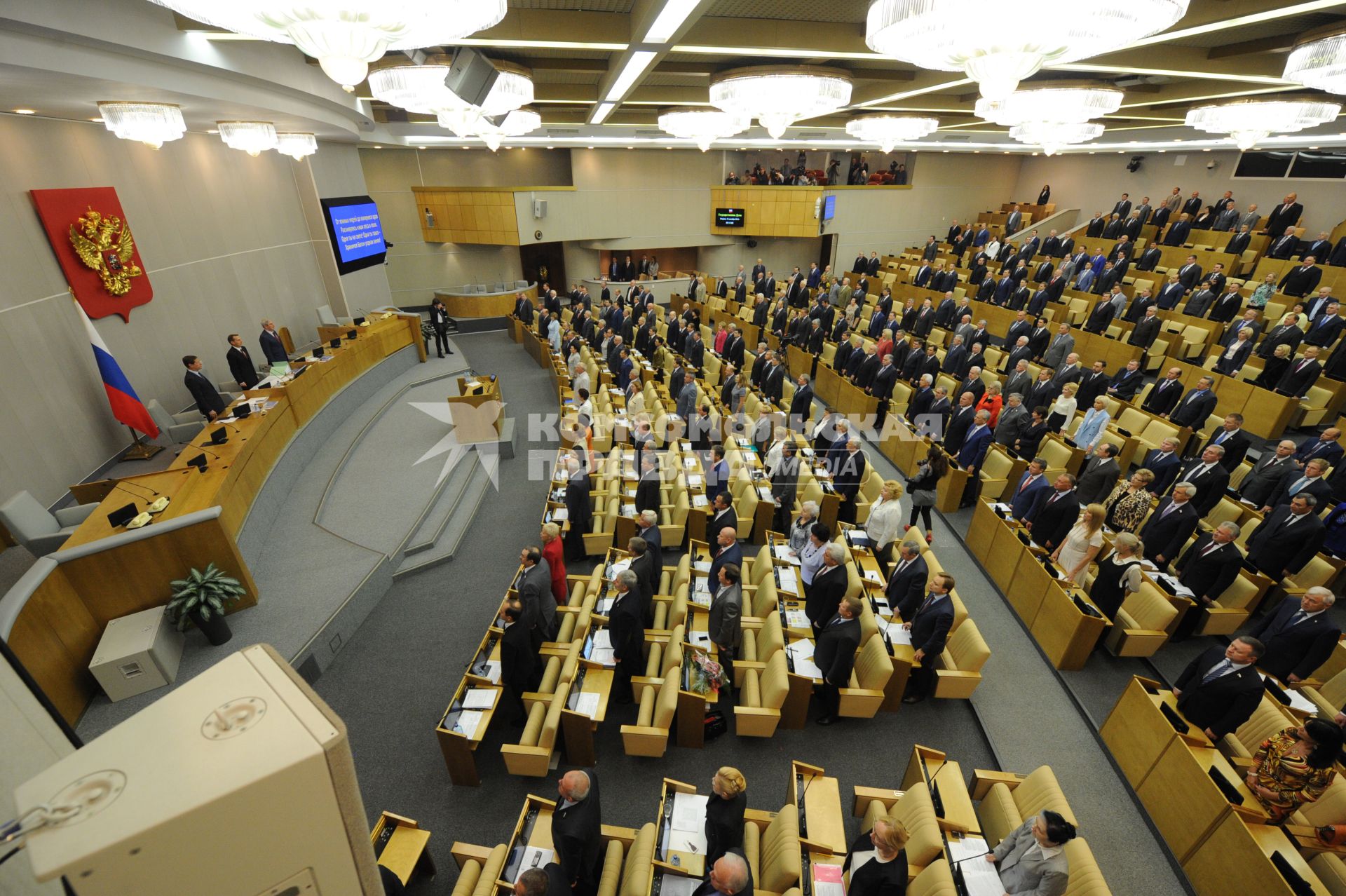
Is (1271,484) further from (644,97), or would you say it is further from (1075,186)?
(1075,186)

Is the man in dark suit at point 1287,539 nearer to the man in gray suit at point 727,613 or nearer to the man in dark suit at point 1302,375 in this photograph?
Answer: the man in dark suit at point 1302,375

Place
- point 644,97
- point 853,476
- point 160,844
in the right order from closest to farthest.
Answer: point 160,844
point 853,476
point 644,97

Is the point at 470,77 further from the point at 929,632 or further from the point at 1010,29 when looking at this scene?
the point at 929,632

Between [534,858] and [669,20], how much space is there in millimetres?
5536

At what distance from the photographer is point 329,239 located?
12.4 meters

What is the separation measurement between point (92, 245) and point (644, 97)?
7024mm

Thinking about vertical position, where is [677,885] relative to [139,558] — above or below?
below

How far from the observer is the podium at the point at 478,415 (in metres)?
9.20

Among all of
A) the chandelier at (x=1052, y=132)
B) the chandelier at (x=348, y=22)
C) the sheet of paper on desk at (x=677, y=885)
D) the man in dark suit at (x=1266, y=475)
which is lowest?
the sheet of paper on desk at (x=677, y=885)

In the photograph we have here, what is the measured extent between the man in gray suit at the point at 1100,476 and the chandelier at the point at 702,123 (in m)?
5.78

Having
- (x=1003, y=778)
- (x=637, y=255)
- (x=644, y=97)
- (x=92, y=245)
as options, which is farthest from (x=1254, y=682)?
(x=637, y=255)

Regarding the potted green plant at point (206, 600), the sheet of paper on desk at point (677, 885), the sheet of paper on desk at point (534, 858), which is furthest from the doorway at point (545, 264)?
the sheet of paper on desk at point (677, 885)

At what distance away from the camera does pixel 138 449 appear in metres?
7.34

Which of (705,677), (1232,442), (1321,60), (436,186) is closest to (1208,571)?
(1232,442)
